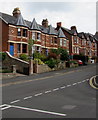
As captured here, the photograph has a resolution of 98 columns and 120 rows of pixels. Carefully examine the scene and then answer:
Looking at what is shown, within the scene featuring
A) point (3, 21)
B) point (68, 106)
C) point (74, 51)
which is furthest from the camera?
point (74, 51)

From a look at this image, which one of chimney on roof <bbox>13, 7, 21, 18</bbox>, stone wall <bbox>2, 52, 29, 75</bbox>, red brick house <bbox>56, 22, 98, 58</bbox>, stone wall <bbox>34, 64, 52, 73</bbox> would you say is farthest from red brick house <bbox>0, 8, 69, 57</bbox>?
red brick house <bbox>56, 22, 98, 58</bbox>

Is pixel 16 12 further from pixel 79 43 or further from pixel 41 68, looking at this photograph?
pixel 79 43

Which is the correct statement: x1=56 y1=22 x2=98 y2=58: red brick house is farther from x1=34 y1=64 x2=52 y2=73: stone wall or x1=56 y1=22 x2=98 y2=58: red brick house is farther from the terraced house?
x1=34 y1=64 x2=52 y2=73: stone wall

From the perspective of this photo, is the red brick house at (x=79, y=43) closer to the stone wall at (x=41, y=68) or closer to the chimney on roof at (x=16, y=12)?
the chimney on roof at (x=16, y=12)

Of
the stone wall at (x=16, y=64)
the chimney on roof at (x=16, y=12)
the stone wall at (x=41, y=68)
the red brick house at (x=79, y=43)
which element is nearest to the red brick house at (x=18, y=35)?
the chimney on roof at (x=16, y=12)

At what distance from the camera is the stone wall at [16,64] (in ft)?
87.3

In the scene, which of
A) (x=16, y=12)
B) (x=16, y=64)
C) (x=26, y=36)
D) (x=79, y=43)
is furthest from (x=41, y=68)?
(x=79, y=43)

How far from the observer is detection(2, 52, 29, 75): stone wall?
26.6 meters

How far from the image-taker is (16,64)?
27.7 m

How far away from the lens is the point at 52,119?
773cm

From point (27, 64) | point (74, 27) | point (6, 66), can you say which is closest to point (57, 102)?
point (27, 64)

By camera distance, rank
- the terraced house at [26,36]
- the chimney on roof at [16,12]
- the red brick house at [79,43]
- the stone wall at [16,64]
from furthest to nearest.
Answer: the red brick house at [79,43]
the chimney on roof at [16,12]
the terraced house at [26,36]
the stone wall at [16,64]

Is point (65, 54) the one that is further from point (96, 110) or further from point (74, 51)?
point (96, 110)

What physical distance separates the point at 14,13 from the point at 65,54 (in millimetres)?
14726
